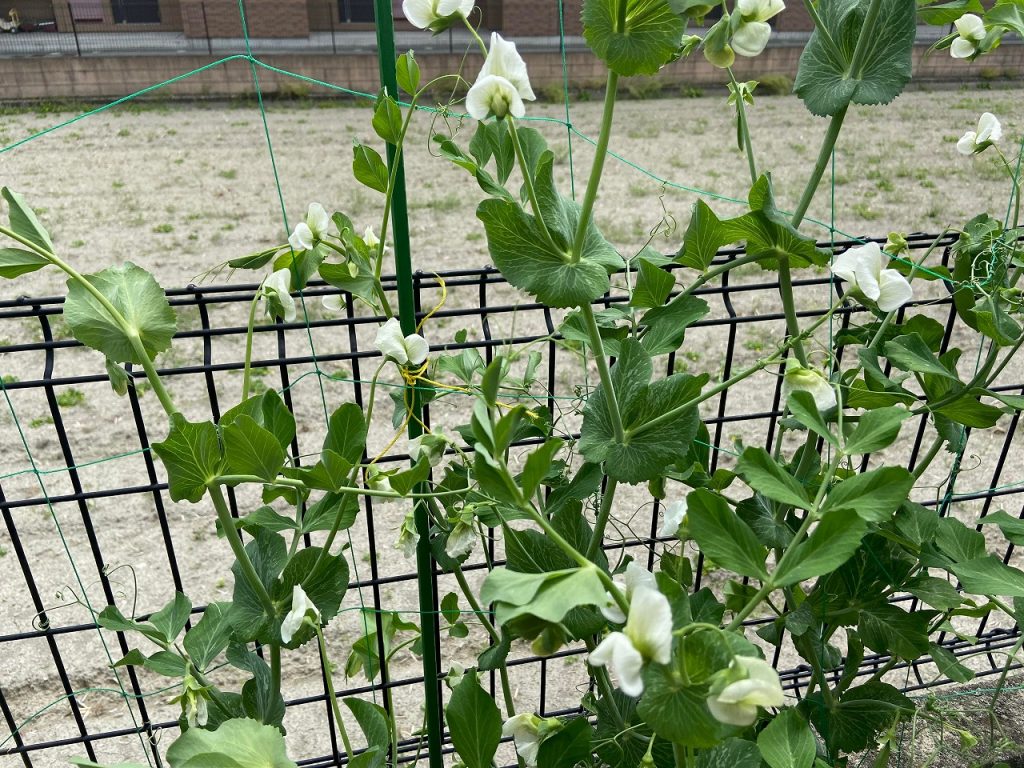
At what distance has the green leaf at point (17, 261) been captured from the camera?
3.32 feet

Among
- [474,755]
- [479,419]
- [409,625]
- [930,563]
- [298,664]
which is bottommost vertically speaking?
[298,664]

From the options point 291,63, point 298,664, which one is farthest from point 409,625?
point 291,63

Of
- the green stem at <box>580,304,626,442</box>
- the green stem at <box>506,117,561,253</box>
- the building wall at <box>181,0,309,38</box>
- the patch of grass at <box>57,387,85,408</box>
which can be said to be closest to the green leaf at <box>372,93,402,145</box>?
the green stem at <box>506,117,561,253</box>

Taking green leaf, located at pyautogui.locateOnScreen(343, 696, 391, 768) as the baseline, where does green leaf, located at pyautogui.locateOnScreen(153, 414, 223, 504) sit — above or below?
above

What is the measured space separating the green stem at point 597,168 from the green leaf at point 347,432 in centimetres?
37

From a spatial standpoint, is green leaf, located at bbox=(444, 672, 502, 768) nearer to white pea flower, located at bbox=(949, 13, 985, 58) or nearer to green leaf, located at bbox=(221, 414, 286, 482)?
green leaf, located at bbox=(221, 414, 286, 482)

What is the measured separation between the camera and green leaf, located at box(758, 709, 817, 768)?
0.96 meters

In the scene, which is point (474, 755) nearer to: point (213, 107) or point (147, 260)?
point (147, 260)

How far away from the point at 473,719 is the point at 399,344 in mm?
495

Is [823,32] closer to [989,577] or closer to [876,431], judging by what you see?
[876,431]

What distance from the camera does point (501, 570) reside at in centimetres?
76

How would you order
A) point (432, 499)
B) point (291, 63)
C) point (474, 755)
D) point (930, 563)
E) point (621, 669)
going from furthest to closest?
point (291, 63)
point (432, 499)
point (930, 563)
point (474, 755)
point (621, 669)

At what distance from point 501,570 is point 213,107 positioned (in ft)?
46.1

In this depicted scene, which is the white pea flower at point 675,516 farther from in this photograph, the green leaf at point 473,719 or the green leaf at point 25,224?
the green leaf at point 25,224
